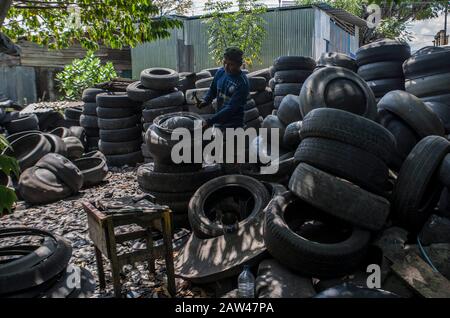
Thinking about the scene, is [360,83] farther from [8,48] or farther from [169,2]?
[169,2]

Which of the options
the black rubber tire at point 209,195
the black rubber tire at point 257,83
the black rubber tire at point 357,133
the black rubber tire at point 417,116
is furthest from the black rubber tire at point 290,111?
the black rubber tire at point 257,83

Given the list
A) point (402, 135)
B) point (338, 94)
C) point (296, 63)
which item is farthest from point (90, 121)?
point (402, 135)

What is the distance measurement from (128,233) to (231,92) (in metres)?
2.42

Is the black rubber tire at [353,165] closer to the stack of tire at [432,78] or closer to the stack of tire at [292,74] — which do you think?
the stack of tire at [432,78]

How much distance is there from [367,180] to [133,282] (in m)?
2.47

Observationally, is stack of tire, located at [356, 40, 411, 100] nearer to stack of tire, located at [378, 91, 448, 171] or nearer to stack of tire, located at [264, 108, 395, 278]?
stack of tire, located at [378, 91, 448, 171]

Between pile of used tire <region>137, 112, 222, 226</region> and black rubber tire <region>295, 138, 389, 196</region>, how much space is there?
1739 mm

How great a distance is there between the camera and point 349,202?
11.2ft

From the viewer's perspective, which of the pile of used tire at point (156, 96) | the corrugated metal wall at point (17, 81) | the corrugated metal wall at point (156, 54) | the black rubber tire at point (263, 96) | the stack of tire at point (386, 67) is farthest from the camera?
the corrugated metal wall at point (156, 54)

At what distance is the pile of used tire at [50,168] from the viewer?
633 centimetres

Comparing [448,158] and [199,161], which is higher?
[448,158]

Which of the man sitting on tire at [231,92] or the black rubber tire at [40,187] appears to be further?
the black rubber tire at [40,187]

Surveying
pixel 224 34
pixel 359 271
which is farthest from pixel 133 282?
pixel 224 34
